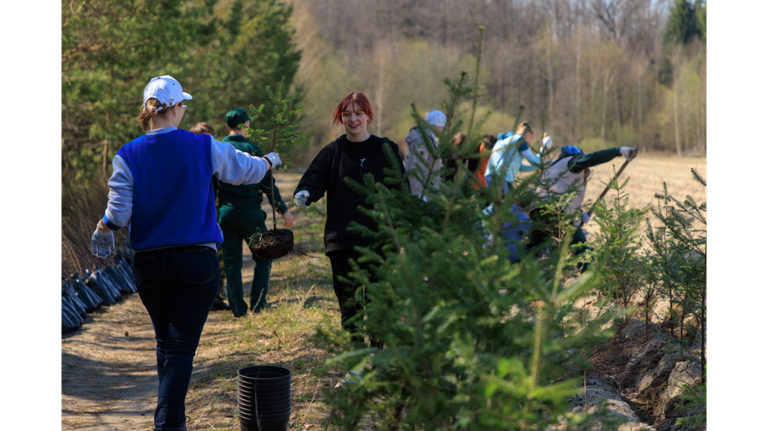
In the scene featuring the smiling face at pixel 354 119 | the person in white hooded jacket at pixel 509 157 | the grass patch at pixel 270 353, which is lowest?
the grass patch at pixel 270 353

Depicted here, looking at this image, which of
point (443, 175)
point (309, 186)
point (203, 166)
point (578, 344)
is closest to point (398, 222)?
point (443, 175)

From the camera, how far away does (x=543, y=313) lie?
1.65 meters

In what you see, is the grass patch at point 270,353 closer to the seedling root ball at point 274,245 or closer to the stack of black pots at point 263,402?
the stack of black pots at point 263,402

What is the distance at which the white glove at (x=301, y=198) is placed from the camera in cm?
351

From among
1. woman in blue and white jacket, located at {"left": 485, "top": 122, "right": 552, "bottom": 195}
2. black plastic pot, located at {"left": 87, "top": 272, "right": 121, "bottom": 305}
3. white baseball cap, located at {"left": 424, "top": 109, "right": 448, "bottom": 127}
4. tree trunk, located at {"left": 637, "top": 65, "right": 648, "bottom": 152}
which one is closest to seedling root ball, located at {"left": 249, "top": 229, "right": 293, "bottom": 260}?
woman in blue and white jacket, located at {"left": 485, "top": 122, "right": 552, "bottom": 195}

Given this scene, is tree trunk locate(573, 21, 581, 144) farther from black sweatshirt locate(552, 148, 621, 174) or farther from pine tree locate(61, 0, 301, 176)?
black sweatshirt locate(552, 148, 621, 174)

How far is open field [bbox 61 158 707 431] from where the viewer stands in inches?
153

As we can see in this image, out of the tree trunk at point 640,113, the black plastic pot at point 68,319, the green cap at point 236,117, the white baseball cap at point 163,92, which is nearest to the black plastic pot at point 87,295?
the black plastic pot at point 68,319

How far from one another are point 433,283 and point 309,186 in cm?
187

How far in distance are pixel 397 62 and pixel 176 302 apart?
56617 millimetres

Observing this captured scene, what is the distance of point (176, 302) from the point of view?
297 centimetres

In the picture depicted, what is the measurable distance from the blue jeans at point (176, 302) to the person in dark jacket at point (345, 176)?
2.57 feet

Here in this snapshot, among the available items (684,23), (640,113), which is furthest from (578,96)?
(684,23)

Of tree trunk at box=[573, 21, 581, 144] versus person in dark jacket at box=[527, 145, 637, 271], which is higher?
tree trunk at box=[573, 21, 581, 144]
